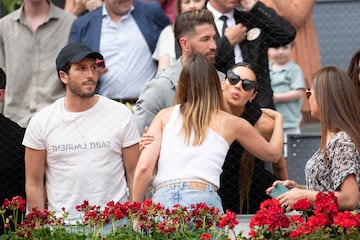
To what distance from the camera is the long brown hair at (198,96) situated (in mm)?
7559

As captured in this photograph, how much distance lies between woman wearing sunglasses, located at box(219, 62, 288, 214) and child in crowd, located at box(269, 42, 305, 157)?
1802mm

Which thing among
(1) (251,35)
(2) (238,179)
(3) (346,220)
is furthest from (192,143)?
(1) (251,35)

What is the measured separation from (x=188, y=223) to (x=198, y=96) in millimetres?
1014

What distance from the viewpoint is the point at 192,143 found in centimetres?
753

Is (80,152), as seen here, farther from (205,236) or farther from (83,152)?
(205,236)

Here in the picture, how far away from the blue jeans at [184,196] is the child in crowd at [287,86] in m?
3.24

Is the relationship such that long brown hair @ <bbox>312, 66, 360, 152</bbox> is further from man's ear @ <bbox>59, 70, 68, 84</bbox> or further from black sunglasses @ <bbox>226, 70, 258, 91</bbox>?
man's ear @ <bbox>59, 70, 68, 84</bbox>

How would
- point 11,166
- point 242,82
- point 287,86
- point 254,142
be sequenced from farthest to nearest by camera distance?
point 287,86, point 242,82, point 11,166, point 254,142

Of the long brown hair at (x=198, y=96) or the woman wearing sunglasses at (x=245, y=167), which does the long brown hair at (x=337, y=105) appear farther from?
the woman wearing sunglasses at (x=245, y=167)

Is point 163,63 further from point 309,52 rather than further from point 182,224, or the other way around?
point 182,224

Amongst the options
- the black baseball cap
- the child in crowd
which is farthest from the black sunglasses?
the child in crowd

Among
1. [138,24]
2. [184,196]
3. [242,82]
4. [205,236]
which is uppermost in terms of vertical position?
[138,24]

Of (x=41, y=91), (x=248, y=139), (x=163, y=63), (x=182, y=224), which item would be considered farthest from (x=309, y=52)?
(x=182, y=224)

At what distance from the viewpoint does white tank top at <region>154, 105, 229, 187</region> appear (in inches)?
295
